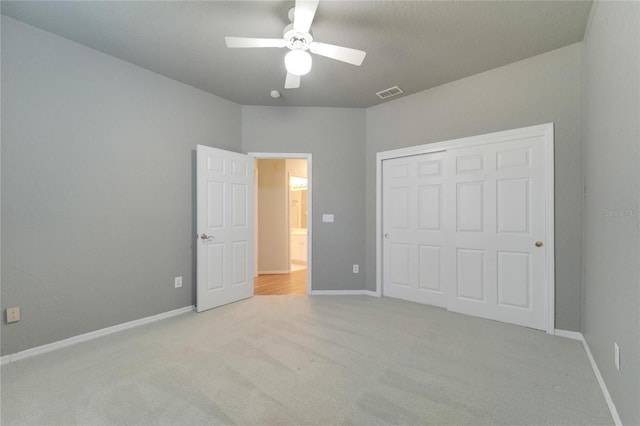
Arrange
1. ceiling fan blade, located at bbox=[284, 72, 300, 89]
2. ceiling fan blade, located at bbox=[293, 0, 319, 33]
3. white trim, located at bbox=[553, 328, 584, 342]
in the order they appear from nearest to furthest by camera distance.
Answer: ceiling fan blade, located at bbox=[293, 0, 319, 33]
ceiling fan blade, located at bbox=[284, 72, 300, 89]
white trim, located at bbox=[553, 328, 584, 342]

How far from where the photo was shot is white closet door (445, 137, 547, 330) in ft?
9.05

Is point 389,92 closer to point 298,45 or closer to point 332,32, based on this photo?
point 332,32

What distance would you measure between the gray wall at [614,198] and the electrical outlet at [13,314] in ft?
12.9

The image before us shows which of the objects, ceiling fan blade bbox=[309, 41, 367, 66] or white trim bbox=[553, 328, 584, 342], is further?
white trim bbox=[553, 328, 584, 342]

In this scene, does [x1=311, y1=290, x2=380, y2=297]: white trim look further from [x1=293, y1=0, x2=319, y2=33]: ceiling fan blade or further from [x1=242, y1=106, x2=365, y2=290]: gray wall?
[x1=293, y1=0, x2=319, y2=33]: ceiling fan blade

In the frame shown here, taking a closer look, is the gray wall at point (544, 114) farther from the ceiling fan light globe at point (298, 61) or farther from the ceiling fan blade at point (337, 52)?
the ceiling fan light globe at point (298, 61)

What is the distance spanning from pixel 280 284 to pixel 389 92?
→ 11.1 ft

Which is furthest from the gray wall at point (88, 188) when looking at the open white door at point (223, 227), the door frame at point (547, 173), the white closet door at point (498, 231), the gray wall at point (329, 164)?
the door frame at point (547, 173)

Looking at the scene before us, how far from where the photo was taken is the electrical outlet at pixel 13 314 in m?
2.15

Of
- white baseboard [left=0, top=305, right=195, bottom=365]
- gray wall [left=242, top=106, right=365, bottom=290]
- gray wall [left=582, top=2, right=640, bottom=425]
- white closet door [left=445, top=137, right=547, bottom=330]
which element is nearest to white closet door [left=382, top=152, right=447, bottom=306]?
white closet door [left=445, top=137, right=547, bottom=330]

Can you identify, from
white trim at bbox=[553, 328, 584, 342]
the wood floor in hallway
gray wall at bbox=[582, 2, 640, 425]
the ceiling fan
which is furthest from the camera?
the wood floor in hallway

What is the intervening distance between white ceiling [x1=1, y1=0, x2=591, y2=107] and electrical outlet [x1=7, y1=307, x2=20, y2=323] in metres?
2.29

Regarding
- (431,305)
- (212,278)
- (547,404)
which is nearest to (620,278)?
(547,404)

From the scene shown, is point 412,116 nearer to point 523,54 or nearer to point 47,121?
point 523,54
